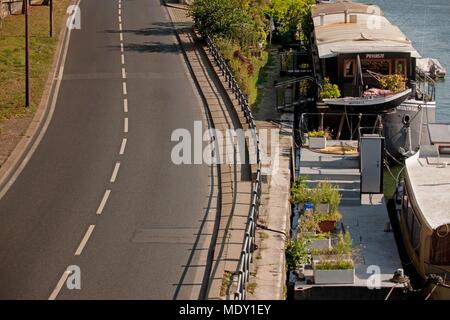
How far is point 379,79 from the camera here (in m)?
42.7

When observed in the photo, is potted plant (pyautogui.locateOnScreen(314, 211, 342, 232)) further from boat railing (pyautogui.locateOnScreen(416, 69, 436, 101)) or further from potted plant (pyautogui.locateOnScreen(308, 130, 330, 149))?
boat railing (pyautogui.locateOnScreen(416, 69, 436, 101))

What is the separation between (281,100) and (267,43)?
18295 mm

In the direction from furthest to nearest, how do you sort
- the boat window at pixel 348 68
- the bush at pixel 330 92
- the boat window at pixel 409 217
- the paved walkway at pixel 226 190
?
the boat window at pixel 348 68, the bush at pixel 330 92, the boat window at pixel 409 217, the paved walkway at pixel 226 190

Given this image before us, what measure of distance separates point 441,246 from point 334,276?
11.5ft

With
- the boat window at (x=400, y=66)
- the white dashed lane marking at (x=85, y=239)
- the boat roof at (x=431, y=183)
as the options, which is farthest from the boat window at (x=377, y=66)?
the white dashed lane marking at (x=85, y=239)

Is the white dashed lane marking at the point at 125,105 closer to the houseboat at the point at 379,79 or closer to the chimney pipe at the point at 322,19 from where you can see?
the houseboat at the point at 379,79

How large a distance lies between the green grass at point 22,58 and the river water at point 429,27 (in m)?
20.8

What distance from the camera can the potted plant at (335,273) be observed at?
24.6 m

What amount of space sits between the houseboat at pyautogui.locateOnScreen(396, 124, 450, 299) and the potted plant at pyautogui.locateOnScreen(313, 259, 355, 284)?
7.65 feet

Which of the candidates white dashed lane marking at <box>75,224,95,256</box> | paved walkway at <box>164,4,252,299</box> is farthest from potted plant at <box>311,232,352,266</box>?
white dashed lane marking at <box>75,224,95,256</box>

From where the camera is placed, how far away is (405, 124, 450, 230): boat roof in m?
27.3
